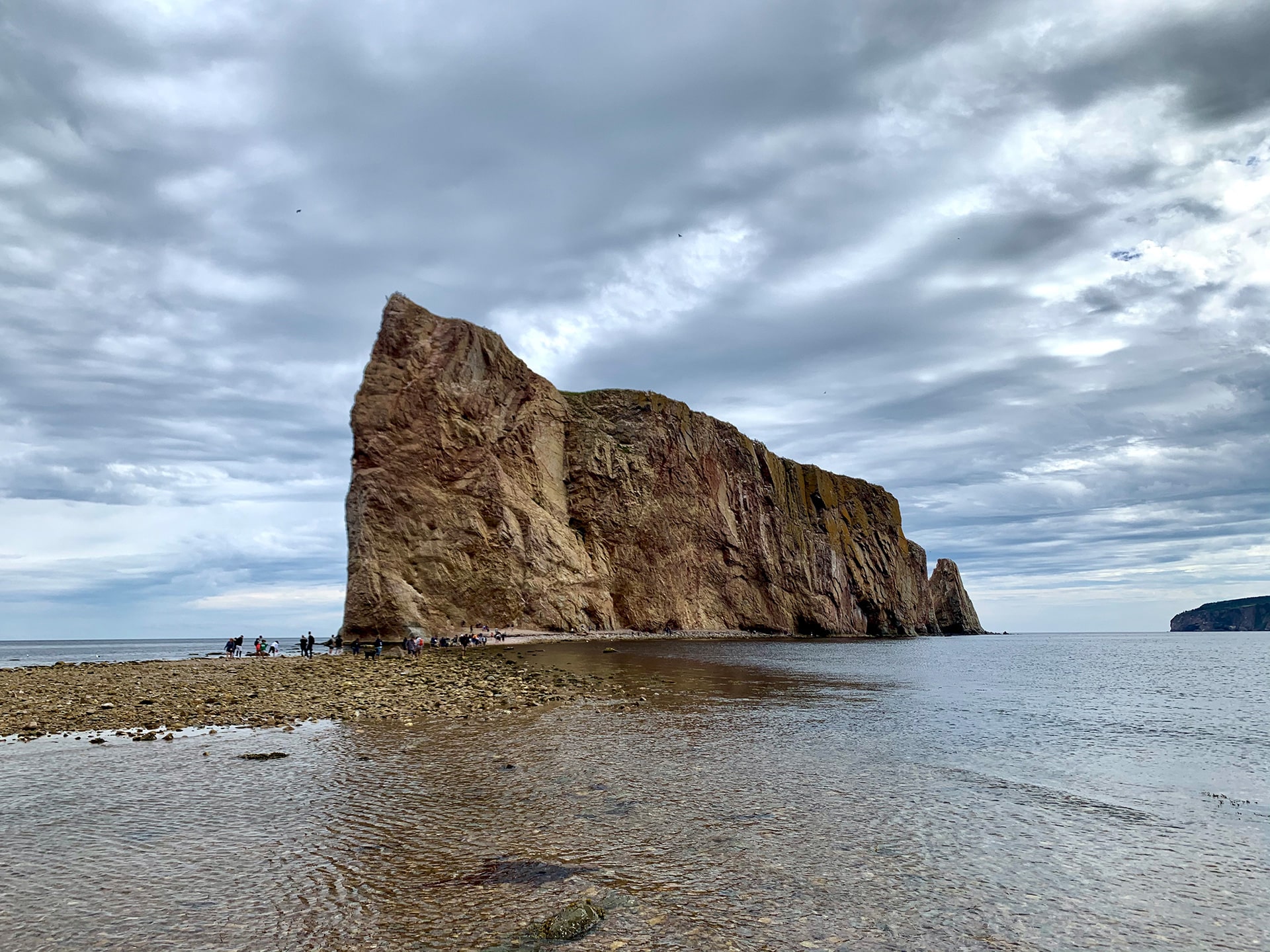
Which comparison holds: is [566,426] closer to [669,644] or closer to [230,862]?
[669,644]

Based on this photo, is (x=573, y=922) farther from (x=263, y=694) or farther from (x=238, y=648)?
(x=238, y=648)

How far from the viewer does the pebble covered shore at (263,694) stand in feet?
51.0

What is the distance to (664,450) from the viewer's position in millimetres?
82688

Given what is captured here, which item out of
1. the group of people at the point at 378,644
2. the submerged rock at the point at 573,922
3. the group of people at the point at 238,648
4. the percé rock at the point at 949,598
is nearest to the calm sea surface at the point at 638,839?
the submerged rock at the point at 573,922

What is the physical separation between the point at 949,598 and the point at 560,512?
12586cm

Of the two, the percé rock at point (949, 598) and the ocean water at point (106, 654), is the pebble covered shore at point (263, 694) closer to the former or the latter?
the ocean water at point (106, 654)

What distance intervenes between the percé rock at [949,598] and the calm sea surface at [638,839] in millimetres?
157622

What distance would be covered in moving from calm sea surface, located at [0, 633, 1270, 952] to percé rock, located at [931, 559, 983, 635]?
157622mm

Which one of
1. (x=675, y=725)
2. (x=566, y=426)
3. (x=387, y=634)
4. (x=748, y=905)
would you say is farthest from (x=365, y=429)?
(x=748, y=905)

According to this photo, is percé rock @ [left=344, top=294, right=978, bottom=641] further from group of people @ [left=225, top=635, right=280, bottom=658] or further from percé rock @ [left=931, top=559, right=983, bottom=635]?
percé rock @ [left=931, top=559, right=983, bottom=635]

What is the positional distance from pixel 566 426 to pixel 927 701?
→ 5536cm

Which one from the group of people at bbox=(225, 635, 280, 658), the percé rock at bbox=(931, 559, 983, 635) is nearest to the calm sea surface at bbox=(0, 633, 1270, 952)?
the group of people at bbox=(225, 635, 280, 658)

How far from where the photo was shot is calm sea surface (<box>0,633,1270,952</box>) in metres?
5.70

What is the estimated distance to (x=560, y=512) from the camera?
7012 cm
